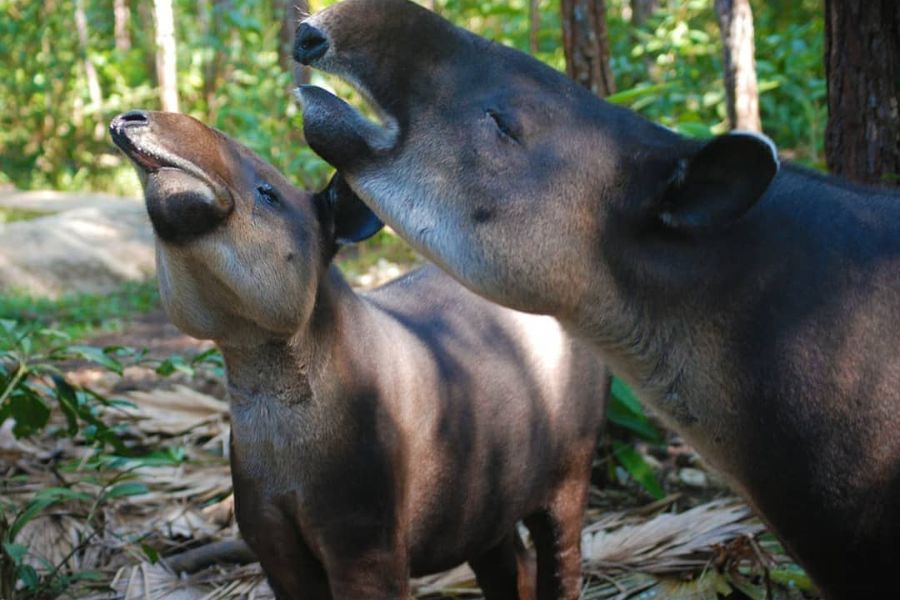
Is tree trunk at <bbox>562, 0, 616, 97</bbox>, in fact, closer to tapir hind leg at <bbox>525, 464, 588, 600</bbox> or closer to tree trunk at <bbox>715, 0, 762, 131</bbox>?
tree trunk at <bbox>715, 0, 762, 131</bbox>

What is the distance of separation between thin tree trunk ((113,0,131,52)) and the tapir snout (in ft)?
60.5

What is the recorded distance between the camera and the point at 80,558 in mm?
4715

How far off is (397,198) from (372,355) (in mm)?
897

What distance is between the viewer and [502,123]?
273 centimetres

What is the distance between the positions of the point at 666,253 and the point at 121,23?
19.4 meters

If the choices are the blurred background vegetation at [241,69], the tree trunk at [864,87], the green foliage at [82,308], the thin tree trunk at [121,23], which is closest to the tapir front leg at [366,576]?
the tree trunk at [864,87]

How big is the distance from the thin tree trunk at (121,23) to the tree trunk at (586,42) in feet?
51.1

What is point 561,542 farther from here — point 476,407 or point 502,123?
point 502,123

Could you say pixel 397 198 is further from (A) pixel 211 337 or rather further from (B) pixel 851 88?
(B) pixel 851 88

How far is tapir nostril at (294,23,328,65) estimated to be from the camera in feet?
8.72

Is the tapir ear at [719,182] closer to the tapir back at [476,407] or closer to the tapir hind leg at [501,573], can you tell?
the tapir back at [476,407]

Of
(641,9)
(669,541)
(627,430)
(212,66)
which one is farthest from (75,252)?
(669,541)

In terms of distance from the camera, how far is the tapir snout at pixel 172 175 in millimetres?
2951

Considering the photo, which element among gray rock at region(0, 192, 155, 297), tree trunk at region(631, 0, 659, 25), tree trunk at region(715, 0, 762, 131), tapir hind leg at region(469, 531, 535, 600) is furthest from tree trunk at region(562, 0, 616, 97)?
tree trunk at region(631, 0, 659, 25)
